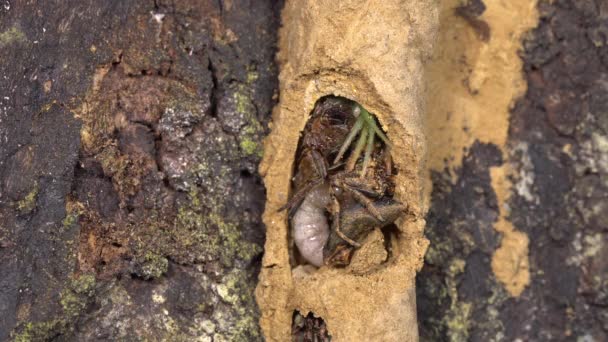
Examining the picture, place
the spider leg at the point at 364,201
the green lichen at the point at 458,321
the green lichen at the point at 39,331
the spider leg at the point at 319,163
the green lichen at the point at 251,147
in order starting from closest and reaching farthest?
the green lichen at the point at 39,331, the spider leg at the point at 364,201, the spider leg at the point at 319,163, the green lichen at the point at 251,147, the green lichen at the point at 458,321

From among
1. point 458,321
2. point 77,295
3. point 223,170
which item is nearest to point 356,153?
point 223,170

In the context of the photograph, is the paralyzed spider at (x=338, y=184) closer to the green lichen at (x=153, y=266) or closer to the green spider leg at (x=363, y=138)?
the green spider leg at (x=363, y=138)

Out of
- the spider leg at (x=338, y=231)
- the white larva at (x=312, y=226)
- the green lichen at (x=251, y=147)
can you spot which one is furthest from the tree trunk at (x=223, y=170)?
the spider leg at (x=338, y=231)

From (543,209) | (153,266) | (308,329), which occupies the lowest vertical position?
(308,329)

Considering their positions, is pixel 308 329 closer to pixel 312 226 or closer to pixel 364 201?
pixel 312 226

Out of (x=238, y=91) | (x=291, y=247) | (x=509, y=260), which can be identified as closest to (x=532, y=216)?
(x=509, y=260)

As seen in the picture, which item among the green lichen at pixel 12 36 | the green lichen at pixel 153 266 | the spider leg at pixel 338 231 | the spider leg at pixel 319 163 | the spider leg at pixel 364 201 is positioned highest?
the green lichen at pixel 12 36
